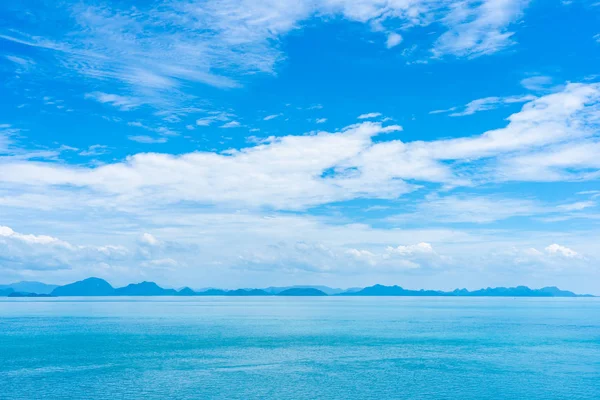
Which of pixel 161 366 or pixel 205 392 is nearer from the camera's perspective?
pixel 205 392

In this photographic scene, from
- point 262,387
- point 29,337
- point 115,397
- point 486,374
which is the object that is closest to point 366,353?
point 486,374

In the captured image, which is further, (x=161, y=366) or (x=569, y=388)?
(x=161, y=366)

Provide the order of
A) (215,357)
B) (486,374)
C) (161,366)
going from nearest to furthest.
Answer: (486,374), (161,366), (215,357)

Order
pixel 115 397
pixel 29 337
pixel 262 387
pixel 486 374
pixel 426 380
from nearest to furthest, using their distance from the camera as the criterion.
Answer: pixel 115 397
pixel 262 387
pixel 426 380
pixel 486 374
pixel 29 337

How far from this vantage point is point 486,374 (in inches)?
2655

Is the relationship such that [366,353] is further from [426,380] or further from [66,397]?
[66,397]

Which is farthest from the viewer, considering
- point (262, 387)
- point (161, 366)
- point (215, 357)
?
point (215, 357)

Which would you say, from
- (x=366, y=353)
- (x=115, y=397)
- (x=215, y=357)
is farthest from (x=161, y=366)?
(x=366, y=353)

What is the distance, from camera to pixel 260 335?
11781 centimetres

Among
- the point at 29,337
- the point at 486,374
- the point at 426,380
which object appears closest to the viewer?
the point at 426,380

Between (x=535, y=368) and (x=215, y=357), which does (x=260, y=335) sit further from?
(x=535, y=368)

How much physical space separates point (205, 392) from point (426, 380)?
27.0m

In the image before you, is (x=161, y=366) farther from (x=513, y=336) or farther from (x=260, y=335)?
(x=513, y=336)

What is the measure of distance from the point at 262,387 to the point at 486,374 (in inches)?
1188
